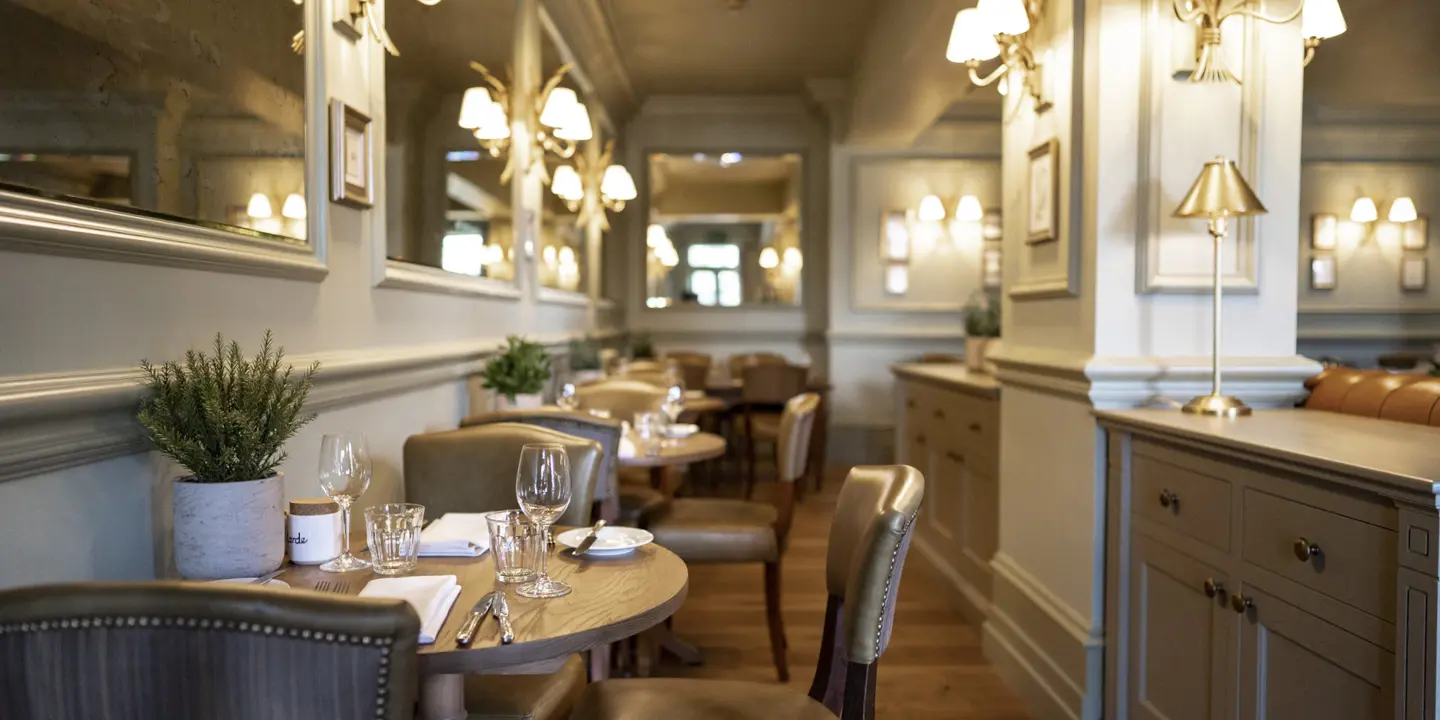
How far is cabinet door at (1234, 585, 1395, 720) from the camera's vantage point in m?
1.56

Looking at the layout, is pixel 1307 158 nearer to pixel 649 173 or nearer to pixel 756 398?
pixel 756 398

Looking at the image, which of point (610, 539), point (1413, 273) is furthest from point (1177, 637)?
point (1413, 273)

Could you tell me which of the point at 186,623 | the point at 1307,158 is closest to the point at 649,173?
the point at 1307,158

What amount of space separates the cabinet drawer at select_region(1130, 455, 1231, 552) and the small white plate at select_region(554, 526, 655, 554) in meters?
1.25

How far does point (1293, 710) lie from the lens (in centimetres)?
177

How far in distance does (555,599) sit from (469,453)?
890 millimetres

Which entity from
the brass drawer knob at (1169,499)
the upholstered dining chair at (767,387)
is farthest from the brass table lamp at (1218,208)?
the upholstered dining chair at (767,387)

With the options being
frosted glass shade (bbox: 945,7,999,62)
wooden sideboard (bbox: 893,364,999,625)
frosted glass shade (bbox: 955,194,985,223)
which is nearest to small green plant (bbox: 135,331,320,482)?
frosted glass shade (bbox: 945,7,999,62)

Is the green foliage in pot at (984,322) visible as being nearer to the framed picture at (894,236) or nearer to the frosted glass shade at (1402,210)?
the frosted glass shade at (1402,210)

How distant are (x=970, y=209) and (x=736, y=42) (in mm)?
2698

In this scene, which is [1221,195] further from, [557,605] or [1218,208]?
[557,605]

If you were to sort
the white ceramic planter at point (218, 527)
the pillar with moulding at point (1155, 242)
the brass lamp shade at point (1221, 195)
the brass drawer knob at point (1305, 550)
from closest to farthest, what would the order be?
1. the white ceramic planter at point (218, 527)
2. the brass drawer knob at point (1305, 550)
3. the brass lamp shade at point (1221, 195)
4. the pillar with moulding at point (1155, 242)

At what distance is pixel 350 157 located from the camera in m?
2.28

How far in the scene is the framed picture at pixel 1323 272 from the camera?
347 cm
